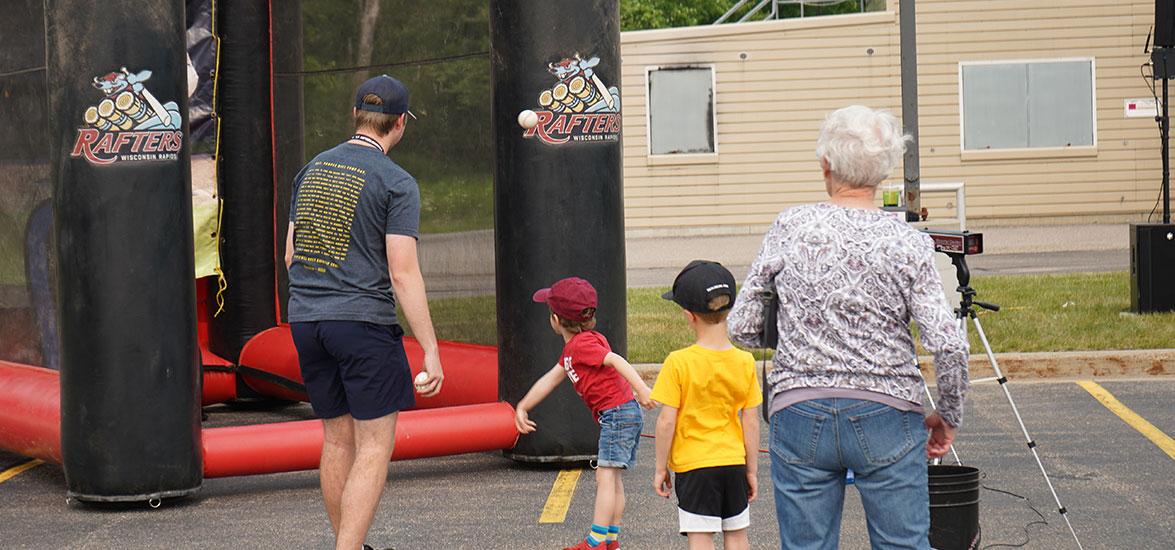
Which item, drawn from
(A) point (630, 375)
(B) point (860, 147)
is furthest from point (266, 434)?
(B) point (860, 147)

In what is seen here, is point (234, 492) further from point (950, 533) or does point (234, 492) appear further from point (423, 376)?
point (950, 533)

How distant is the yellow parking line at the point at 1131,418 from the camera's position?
832cm

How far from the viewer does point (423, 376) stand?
18.3 feet

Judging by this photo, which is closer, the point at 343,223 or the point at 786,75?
the point at 343,223

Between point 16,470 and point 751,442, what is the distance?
205 inches

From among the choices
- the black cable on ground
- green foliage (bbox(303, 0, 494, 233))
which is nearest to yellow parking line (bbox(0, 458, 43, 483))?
green foliage (bbox(303, 0, 494, 233))

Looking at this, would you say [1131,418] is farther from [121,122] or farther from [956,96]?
[956,96]

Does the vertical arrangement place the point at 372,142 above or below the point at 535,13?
below

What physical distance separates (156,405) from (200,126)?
385cm

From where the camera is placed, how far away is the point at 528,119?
794 centimetres

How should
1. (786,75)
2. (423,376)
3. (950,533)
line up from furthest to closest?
(786,75), (423,376), (950,533)

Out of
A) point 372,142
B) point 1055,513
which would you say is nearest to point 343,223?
point 372,142

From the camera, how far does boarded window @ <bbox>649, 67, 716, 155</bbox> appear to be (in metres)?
25.1

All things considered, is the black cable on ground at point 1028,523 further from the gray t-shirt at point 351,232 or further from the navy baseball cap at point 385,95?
the navy baseball cap at point 385,95
